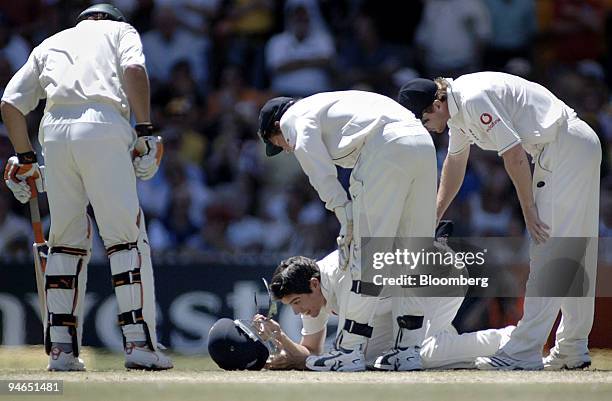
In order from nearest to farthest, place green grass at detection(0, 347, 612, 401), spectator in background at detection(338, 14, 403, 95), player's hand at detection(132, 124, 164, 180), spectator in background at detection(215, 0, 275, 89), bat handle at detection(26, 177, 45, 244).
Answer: green grass at detection(0, 347, 612, 401) → player's hand at detection(132, 124, 164, 180) → bat handle at detection(26, 177, 45, 244) → spectator in background at detection(338, 14, 403, 95) → spectator in background at detection(215, 0, 275, 89)

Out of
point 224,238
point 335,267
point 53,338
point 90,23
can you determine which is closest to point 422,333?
point 335,267

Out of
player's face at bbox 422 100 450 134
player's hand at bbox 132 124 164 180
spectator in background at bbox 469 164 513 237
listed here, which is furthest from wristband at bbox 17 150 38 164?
spectator in background at bbox 469 164 513 237

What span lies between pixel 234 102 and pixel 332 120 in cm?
545

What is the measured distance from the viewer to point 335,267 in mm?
7805

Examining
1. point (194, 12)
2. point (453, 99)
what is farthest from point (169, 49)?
point (453, 99)

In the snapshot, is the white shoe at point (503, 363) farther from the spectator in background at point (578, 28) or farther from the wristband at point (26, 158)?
the spectator in background at point (578, 28)

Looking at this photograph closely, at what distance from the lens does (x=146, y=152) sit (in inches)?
304

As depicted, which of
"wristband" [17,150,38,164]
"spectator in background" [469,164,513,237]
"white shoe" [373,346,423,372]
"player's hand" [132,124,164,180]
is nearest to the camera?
"white shoe" [373,346,423,372]

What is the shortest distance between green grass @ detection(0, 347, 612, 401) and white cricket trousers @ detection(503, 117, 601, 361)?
1.46 feet

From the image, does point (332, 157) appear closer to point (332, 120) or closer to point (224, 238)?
point (332, 120)

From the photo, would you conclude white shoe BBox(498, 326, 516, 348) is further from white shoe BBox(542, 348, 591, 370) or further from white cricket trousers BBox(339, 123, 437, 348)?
white cricket trousers BBox(339, 123, 437, 348)

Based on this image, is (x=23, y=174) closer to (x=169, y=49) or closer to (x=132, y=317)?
(x=132, y=317)

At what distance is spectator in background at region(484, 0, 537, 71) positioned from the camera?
1344 centimetres

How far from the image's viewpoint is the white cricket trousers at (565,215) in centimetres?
757
